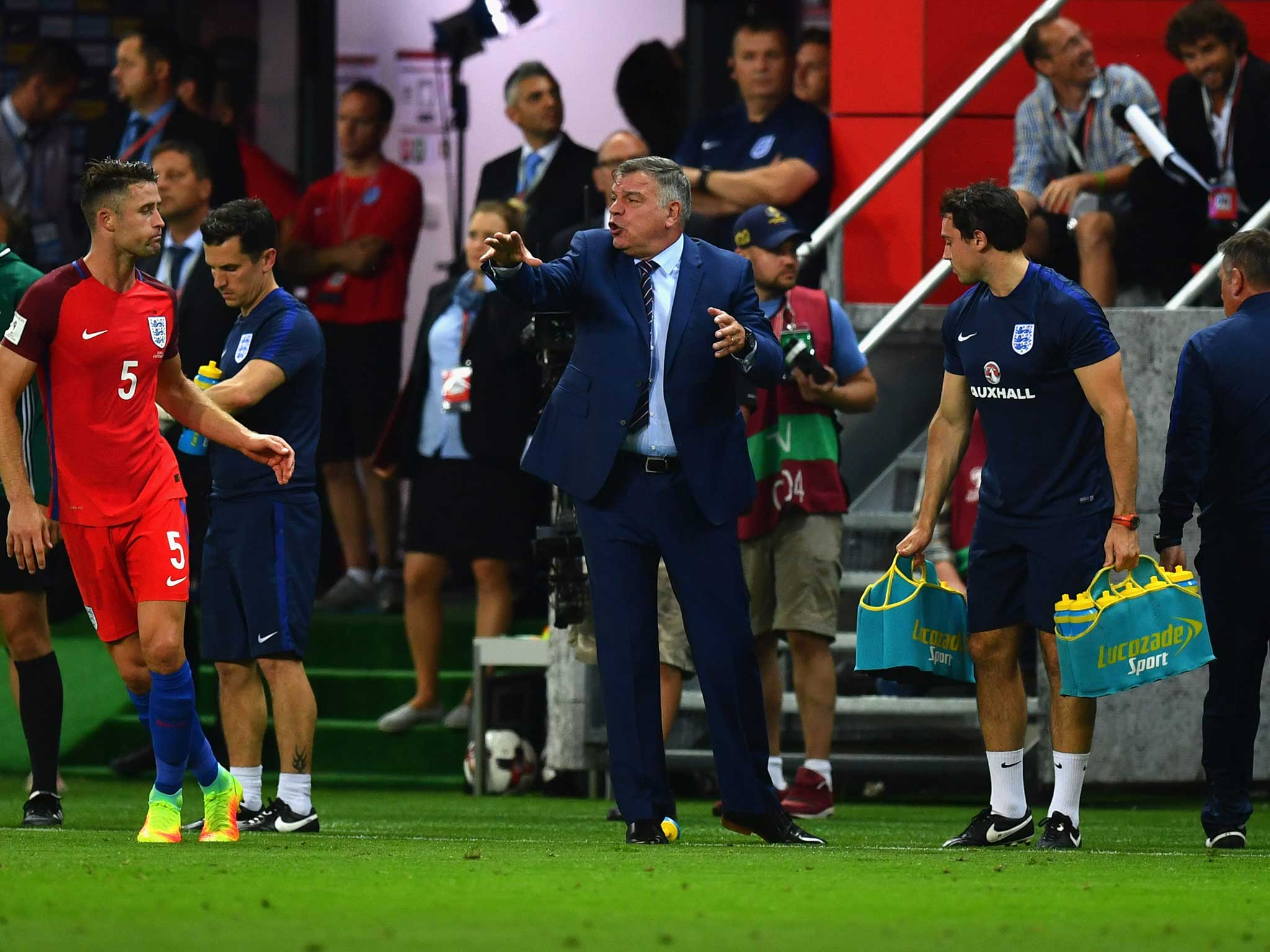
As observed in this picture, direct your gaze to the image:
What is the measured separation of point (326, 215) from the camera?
12.2 metres

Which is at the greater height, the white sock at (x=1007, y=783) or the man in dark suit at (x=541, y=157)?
the man in dark suit at (x=541, y=157)

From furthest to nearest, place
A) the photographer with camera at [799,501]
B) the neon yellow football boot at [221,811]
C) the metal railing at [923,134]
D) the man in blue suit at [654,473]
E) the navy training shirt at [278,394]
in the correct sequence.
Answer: the metal railing at [923,134], the photographer with camera at [799,501], the navy training shirt at [278,394], the man in blue suit at [654,473], the neon yellow football boot at [221,811]

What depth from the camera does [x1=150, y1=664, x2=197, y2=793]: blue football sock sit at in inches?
280

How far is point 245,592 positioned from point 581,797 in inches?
122

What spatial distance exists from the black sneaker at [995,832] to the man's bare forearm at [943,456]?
3.32 feet

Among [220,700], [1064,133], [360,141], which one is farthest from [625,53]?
[220,700]

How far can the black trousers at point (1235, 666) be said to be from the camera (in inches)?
301

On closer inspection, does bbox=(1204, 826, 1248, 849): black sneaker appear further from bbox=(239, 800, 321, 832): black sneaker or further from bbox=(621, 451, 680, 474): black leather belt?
bbox=(239, 800, 321, 832): black sneaker

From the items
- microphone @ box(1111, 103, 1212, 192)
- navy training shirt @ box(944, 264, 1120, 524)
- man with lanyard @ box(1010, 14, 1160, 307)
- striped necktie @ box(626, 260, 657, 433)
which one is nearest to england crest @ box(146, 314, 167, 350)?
striped necktie @ box(626, 260, 657, 433)

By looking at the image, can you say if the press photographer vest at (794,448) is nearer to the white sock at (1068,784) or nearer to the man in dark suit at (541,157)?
the white sock at (1068,784)

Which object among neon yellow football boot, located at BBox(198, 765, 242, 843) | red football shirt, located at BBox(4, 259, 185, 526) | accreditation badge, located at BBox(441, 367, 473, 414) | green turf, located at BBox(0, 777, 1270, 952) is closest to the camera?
green turf, located at BBox(0, 777, 1270, 952)

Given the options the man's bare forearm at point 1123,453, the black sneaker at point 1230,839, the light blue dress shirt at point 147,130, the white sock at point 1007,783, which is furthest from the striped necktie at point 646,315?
the light blue dress shirt at point 147,130

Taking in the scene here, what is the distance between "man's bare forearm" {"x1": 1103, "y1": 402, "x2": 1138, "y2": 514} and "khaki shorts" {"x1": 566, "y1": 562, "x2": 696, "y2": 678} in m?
2.37

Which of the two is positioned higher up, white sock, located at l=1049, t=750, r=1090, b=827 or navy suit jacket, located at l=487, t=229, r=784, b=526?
navy suit jacket, located at l=487, t=229, r=784, b=526
